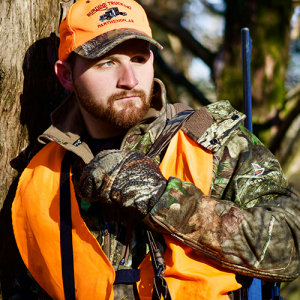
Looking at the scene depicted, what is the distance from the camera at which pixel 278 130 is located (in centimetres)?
518

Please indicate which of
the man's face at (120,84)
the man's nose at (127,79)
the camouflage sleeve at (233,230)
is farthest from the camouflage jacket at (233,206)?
the man's nose at (127,79)

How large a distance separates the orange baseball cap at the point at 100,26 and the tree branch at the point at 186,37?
3.58 metres

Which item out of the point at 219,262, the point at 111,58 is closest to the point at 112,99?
the point at 111,58

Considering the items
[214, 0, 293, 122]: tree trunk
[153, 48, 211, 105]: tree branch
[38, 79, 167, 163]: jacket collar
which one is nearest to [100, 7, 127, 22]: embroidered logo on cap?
[38, 79, 167, 163]: jacket collar

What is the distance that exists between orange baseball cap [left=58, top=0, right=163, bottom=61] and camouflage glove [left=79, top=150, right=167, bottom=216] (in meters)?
0.75

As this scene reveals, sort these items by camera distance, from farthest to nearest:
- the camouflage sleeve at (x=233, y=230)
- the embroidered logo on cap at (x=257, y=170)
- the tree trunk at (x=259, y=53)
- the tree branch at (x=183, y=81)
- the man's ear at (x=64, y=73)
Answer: the tree branch at (x=183, y=81) → the tree trunk at (x=259, y=53) → the man's ear at (x=64, y=73) → the embroidered logo on cap at (x=257, y=170) → the camouflage sleeve at (x=233, y=230)

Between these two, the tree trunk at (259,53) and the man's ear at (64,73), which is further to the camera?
the tree trunk at (259,53)

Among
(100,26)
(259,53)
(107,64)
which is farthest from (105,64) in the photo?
(259,53)

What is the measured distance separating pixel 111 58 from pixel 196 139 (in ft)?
2.61

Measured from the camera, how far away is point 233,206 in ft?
6.61

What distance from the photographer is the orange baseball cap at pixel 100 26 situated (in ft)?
8.05

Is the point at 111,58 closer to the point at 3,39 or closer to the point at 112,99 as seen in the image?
the point at 112,99

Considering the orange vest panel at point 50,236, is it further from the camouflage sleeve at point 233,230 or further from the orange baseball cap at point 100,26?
the orange baseball cap at point 100,26

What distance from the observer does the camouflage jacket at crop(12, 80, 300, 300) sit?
6.44 ft
